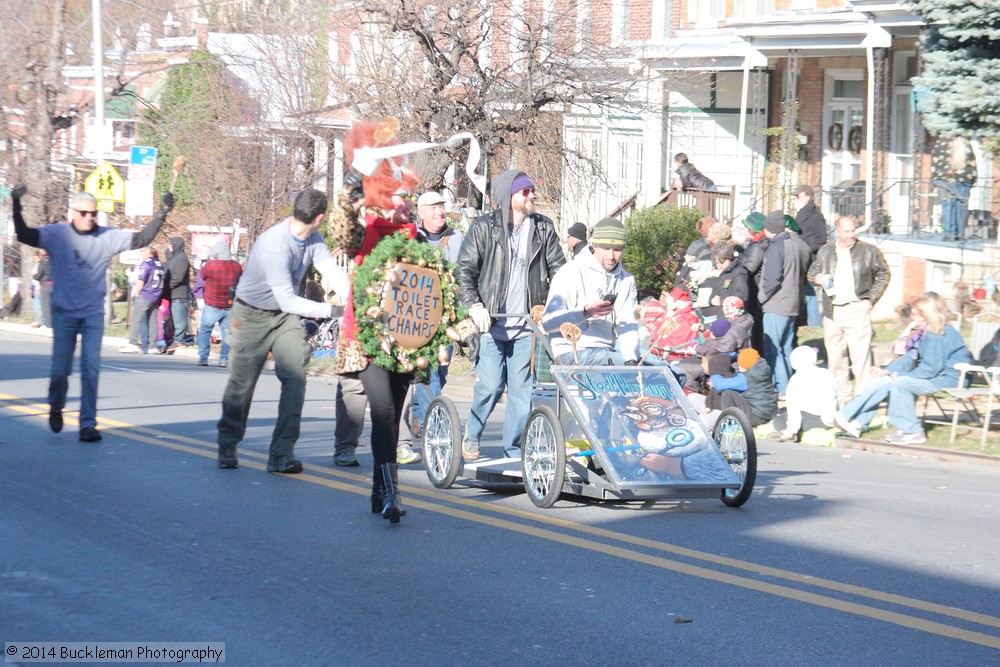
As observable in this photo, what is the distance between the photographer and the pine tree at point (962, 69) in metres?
16.3

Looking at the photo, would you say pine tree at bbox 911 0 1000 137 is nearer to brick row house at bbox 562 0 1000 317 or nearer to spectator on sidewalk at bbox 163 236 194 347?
brick row house at bbox 562 0 1000 317

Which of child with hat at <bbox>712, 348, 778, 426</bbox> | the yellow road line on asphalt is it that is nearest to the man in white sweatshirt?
the yellow road line on asphalt

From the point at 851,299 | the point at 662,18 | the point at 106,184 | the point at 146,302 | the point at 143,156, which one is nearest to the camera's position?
the point at 851,299

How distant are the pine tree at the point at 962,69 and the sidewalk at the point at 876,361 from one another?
10.8 ft

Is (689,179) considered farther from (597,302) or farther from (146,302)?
(597,302)

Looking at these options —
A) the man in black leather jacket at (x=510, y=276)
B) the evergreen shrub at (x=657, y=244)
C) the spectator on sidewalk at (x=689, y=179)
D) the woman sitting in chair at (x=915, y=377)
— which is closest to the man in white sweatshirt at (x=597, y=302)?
the man in black leather jacket at (x=510, y=276)

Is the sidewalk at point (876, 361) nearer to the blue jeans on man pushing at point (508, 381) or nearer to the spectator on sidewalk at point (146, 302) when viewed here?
the spectator on sidewalk at point (146, 302)

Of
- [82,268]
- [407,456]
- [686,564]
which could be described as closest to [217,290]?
[82,268]

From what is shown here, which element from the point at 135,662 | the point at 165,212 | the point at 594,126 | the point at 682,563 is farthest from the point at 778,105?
the point at 135,662

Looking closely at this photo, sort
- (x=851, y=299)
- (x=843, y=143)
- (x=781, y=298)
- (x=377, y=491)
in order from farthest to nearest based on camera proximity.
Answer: (x=843, y=143), (x=781, y=298), (x=851, y=299), (x=377, y=491)

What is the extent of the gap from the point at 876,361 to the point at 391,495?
36.5 ft

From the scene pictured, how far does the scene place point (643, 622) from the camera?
6602 millimetres

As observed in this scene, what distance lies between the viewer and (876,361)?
59.8ft

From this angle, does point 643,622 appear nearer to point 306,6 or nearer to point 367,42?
point 367,42
